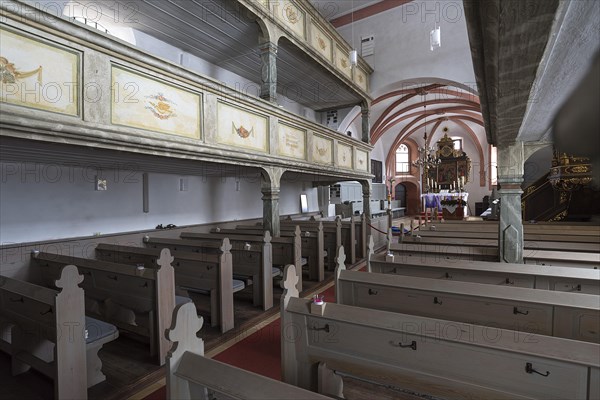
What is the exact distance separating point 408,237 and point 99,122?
5.15 meters

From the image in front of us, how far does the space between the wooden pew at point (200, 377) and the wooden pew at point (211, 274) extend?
8.61 ft

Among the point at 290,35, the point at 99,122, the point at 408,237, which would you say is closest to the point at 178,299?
the point at 99,122

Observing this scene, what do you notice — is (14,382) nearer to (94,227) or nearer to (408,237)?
(94,227)

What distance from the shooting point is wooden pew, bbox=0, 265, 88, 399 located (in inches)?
110

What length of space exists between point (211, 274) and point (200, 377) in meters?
2.98

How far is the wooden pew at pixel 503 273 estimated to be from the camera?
348 cm

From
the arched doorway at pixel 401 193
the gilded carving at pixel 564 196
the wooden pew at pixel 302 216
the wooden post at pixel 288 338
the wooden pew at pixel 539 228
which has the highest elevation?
the arched doorway at pixel 401 193

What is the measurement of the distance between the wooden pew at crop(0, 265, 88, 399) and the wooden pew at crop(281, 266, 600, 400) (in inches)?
69.1

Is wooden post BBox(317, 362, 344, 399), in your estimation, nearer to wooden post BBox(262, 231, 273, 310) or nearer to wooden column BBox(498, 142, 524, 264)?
wooden post BBox(262, 231, 273, 310)

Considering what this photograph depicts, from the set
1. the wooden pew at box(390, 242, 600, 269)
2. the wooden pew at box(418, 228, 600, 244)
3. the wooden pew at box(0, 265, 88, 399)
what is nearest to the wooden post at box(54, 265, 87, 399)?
the wooden pew at box(0, 265, 88, 399)

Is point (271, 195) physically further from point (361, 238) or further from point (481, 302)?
point (481, 302)

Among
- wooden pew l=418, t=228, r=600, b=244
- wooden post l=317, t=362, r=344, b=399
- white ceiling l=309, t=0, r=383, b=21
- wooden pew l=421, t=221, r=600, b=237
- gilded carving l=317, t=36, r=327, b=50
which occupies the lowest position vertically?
wooden post l=317, t=362, r=344, b=399

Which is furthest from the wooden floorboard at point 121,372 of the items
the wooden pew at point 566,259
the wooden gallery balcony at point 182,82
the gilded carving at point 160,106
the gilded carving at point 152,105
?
the wooden pew at point 566,259

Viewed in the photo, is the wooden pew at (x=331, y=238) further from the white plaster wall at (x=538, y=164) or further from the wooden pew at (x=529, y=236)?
the white plaster wall at (x=538, y=164)
